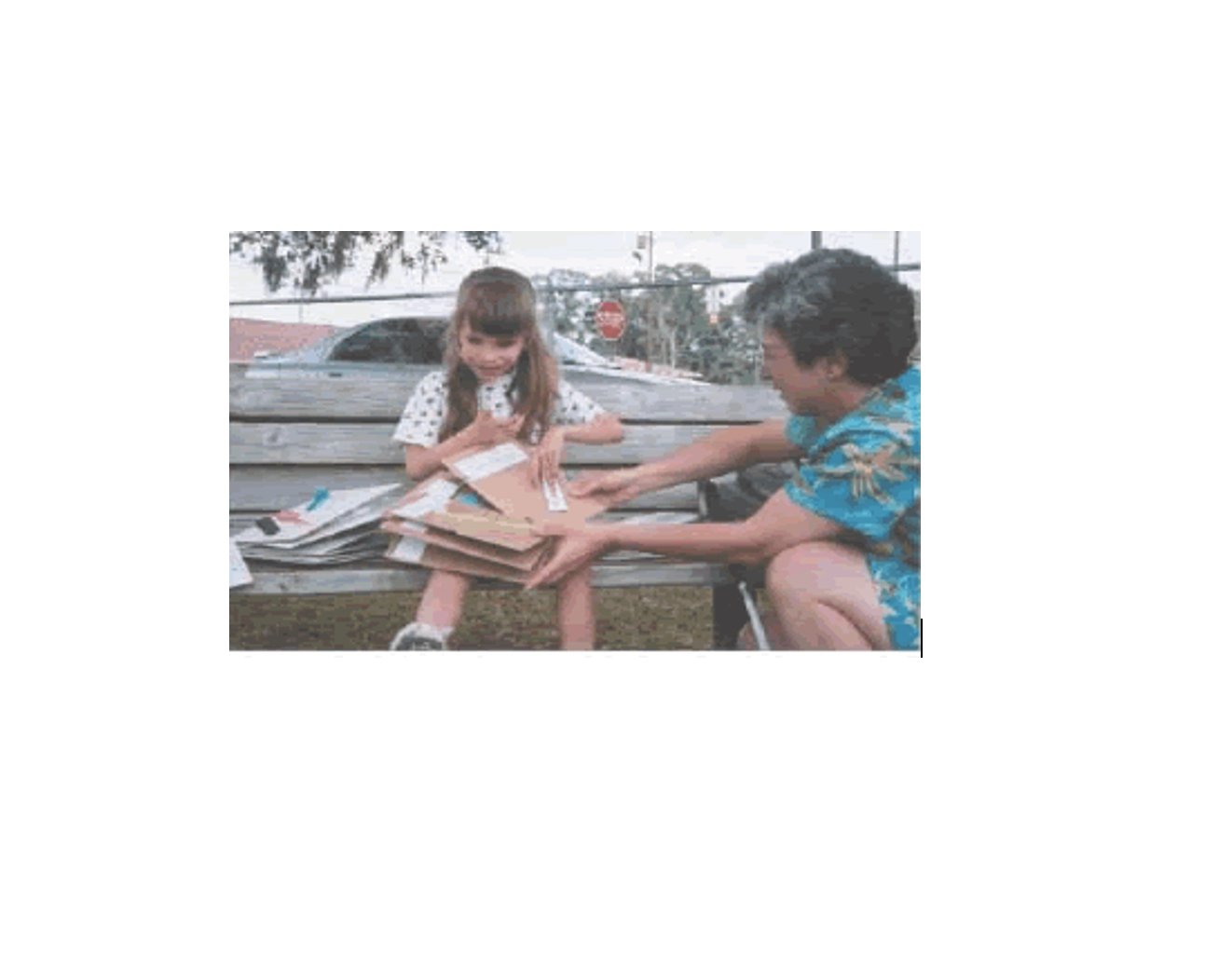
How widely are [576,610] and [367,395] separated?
951mm

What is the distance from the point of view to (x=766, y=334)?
4.15 metres

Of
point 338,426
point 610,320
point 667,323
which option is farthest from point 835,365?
point 338,426

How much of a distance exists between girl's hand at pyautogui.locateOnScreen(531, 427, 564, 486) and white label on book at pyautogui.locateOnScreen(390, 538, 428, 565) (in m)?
0.42

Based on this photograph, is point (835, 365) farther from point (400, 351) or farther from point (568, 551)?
point (400, 351)

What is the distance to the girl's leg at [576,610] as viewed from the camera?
4176 millimetres

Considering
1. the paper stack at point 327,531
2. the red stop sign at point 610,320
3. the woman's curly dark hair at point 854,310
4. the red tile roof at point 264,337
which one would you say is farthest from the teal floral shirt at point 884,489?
the red tile roof at point 264,337

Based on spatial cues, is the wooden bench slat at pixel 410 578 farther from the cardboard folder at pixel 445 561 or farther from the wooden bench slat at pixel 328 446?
the wooden bench slat at pixel 328 446

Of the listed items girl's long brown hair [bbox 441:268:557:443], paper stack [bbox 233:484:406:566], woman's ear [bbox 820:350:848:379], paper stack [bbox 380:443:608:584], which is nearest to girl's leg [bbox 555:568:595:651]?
paper stack [bbox 380:443:608:584]

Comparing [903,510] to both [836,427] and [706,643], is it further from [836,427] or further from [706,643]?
[706,643]

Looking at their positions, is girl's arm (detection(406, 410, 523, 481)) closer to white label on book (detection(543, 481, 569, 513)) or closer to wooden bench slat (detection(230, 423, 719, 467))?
wooden bench slat (detection(230, 423, 719, 467))

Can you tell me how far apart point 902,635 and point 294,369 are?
2081 mm

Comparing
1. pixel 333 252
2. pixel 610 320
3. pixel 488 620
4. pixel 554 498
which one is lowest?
pixel 488 620

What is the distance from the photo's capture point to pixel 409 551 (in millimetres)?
4191

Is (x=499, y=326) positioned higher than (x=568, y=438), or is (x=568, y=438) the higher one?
(x=499, y=326)
